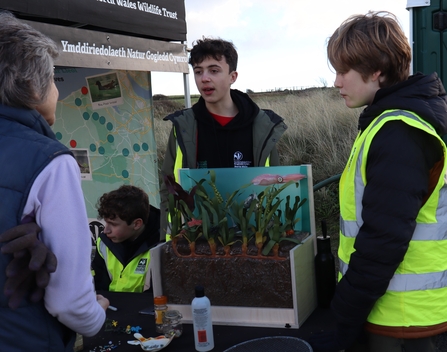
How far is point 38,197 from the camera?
1.29m

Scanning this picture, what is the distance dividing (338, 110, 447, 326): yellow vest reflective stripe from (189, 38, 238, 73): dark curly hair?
1.38 meters

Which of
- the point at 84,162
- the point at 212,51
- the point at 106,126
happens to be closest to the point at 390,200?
the point at 212,51

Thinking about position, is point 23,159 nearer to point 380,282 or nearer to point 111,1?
point 380,282

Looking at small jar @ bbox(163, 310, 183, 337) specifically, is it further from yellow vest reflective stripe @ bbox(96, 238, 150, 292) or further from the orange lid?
yellow vest reflective stripe @ bbox(96, 238, 150, 292)

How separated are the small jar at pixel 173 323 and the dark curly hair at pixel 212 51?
1411 mm

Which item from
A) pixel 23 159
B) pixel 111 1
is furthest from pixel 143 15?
pixel 23 159

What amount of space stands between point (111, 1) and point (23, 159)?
3261 millimetres

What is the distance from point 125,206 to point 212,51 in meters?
0.99

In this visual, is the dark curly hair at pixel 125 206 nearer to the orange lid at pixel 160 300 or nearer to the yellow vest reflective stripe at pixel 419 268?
the orange lid at pixel 160 300

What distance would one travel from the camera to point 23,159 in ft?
4.22

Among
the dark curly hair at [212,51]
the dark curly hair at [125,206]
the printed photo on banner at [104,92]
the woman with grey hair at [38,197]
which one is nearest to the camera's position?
the woman with grey hair at [38,197]

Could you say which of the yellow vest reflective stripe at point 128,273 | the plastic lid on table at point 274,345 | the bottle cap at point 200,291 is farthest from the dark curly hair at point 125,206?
the plastic lid on table at point 274,345

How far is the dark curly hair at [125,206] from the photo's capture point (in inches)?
111

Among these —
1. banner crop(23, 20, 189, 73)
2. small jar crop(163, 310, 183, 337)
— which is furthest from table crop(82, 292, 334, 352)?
banner crop(23, 20, 189, 73)
